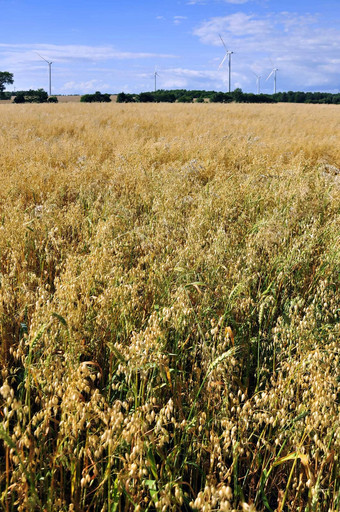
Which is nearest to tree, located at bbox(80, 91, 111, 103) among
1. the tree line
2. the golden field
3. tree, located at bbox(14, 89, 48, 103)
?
the tree line

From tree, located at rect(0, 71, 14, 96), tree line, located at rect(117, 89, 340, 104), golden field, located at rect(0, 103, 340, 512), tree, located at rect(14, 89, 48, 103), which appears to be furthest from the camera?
tree, located at rect(0, 71, 14, 96)

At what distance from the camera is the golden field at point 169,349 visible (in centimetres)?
147

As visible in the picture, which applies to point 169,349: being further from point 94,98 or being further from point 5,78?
point 5,78

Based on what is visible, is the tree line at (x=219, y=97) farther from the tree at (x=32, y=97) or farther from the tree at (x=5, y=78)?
the tree at (x=5, y=78)

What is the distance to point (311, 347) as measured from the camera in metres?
2.07

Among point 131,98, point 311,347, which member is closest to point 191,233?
point 311,347

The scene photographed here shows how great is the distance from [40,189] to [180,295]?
3912 millimetres

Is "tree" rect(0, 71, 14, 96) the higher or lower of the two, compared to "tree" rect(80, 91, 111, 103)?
higher

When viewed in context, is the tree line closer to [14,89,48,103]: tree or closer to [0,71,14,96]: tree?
[14,89,48,103]: tree

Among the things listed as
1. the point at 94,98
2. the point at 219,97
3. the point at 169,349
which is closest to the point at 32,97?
the point at 94,98

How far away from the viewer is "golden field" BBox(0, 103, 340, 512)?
1.47m

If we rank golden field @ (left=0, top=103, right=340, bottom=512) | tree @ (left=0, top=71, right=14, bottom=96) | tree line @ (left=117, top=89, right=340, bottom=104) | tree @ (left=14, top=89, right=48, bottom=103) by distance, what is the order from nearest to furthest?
1. golden field @ (left=0, top=103, right=340, bottom=512)
2. tree @ (left=14, top=89, right=48, bottom=103)
3. tree line @ (left=117, top=89, right=340, bottom=104)
4. tree @ (left=0, top=71, right=14, bottom=96)

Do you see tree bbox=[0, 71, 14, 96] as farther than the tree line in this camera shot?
Yes

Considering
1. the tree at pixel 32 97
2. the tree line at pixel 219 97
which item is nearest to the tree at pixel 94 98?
the tree line at pixel 219 97
